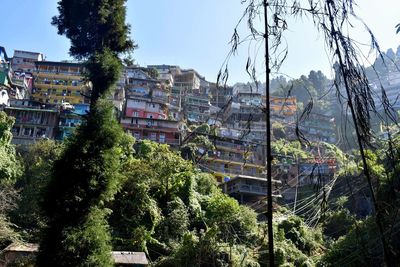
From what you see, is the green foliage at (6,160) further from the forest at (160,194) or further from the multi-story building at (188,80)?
the multi-story building at (188,80)

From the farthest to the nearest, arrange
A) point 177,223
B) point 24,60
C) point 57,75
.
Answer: point 24,60
point 57,75
point 177,223

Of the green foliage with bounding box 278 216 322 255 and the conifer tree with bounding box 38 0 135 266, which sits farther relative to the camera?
the green foliage with bounding box 278 216 322 255

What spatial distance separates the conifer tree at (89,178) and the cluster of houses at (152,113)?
13457mm

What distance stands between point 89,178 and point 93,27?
200 inches

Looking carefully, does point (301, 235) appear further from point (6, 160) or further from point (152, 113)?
point (152, 113)

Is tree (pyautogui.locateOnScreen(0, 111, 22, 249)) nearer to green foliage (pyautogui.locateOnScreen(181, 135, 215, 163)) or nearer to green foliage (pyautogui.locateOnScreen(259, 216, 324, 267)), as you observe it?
green foliage (pyautogui.locateOnScreen(259, 216, 324, 267))

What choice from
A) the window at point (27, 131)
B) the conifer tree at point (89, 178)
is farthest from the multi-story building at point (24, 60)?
the conifer tree at point (89, 178)

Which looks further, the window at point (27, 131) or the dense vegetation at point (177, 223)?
the window at point (27, 131)

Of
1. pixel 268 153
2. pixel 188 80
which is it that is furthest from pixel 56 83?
pixel 268 153

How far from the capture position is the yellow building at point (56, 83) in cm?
4931

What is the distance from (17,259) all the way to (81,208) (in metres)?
7.58

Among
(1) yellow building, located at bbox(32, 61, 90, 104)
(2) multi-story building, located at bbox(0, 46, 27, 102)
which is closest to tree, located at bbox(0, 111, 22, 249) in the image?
(2) multi-story building, located at bbox(0, 46, 27, 102)

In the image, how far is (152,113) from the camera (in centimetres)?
4362

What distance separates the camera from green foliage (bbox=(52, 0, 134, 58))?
11.3 meters
